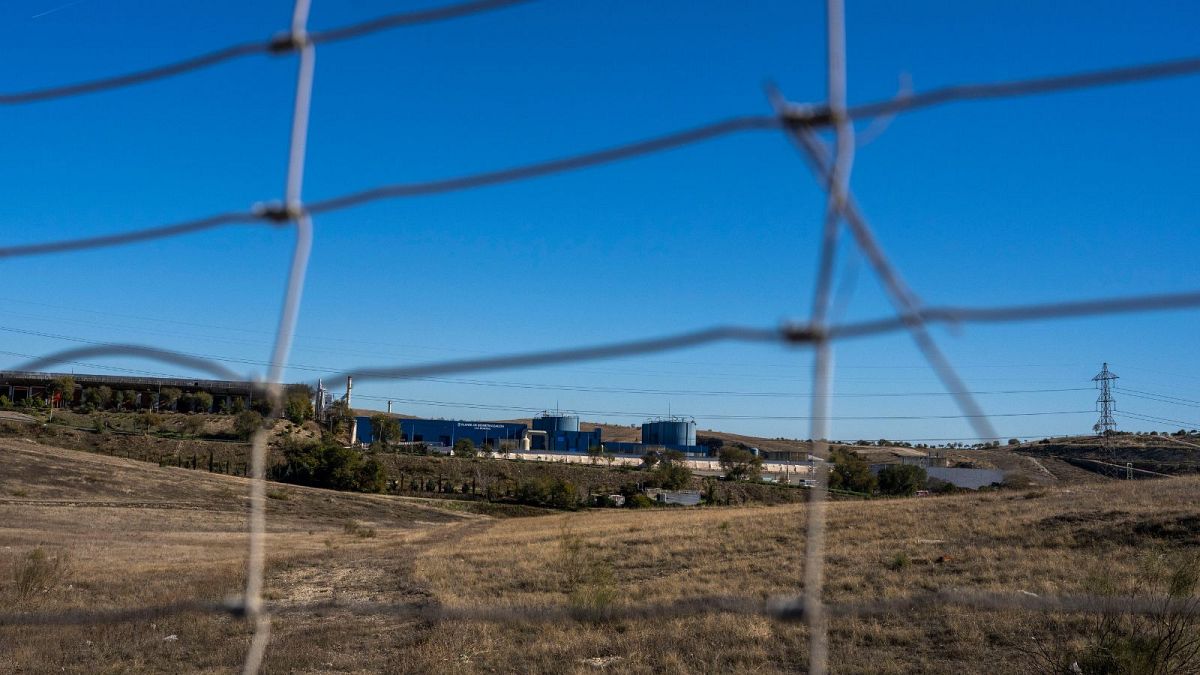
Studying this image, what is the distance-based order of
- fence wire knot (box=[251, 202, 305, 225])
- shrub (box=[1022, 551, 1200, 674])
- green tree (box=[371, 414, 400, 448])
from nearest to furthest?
1. fence wire knot (box=[251, 202, 305, 225])
2. shrub (box=[1022, 551, 1200, 674])
3. green tree (box=[371, 414, 400, 448])

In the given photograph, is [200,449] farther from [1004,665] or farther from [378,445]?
[1004,665]

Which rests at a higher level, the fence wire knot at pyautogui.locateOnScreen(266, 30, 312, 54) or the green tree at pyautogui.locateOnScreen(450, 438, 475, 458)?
the fence wire knot at pyautogui.locateOnScreen(266, 30, 312, 54)

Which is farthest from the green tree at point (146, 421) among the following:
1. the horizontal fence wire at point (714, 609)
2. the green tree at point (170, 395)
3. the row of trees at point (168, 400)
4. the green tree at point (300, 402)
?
the green tree at point (300, 402)

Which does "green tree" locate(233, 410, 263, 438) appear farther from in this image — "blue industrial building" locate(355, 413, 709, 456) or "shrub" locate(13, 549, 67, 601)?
"blue industrial building" locate(355, 413, 709, 456)

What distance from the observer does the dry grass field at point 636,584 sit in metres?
9.74

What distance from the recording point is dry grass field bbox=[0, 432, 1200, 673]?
32.0ft

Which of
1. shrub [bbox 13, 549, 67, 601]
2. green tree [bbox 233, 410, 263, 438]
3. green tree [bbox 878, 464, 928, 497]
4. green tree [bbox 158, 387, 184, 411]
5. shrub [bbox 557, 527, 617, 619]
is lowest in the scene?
shrub [bbox 13, 549, 67, 601]

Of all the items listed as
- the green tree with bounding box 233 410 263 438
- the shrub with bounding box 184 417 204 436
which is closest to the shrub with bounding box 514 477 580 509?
the shrub with bounding box 184 417 204 436

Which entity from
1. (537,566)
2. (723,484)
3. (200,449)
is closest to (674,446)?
(723,484)

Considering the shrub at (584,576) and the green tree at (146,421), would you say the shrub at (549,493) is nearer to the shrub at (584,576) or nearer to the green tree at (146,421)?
the green tree at (146,421)

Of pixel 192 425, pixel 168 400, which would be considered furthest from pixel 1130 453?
pixel 168 400

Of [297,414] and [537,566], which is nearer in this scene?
[297,414]

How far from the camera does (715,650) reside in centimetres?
980

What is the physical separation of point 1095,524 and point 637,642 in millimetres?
9394
